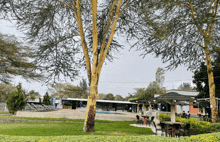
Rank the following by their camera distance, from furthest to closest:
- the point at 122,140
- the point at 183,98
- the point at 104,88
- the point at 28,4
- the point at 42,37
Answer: the point at 104,88
the point at 183,98
the point at 42,37
the point at 28,4
the point at 122,140

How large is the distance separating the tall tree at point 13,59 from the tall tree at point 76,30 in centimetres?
297

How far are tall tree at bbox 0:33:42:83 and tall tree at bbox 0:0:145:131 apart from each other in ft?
9.75

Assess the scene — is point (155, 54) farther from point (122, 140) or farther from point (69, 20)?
point (122, 140)

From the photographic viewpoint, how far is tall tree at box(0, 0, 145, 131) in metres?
8.42

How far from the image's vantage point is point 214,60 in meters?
16.8

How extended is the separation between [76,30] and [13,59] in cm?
651

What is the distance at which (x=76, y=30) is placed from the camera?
36.0ft

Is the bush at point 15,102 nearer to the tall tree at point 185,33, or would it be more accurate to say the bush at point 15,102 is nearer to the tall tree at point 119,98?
the tall tree at point 185,33

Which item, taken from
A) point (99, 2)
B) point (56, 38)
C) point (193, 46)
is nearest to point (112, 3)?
point (99, 2)

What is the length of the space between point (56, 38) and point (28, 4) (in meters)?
2.57

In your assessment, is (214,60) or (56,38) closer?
(56,38)

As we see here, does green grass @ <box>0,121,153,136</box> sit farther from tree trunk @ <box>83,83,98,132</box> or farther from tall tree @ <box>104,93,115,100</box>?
tall tree @ <box>104,93,115,100</box>

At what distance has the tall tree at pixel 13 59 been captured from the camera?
523 inches

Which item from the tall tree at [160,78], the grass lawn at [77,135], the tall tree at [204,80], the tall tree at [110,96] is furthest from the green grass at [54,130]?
the tall tree at [110,96]
